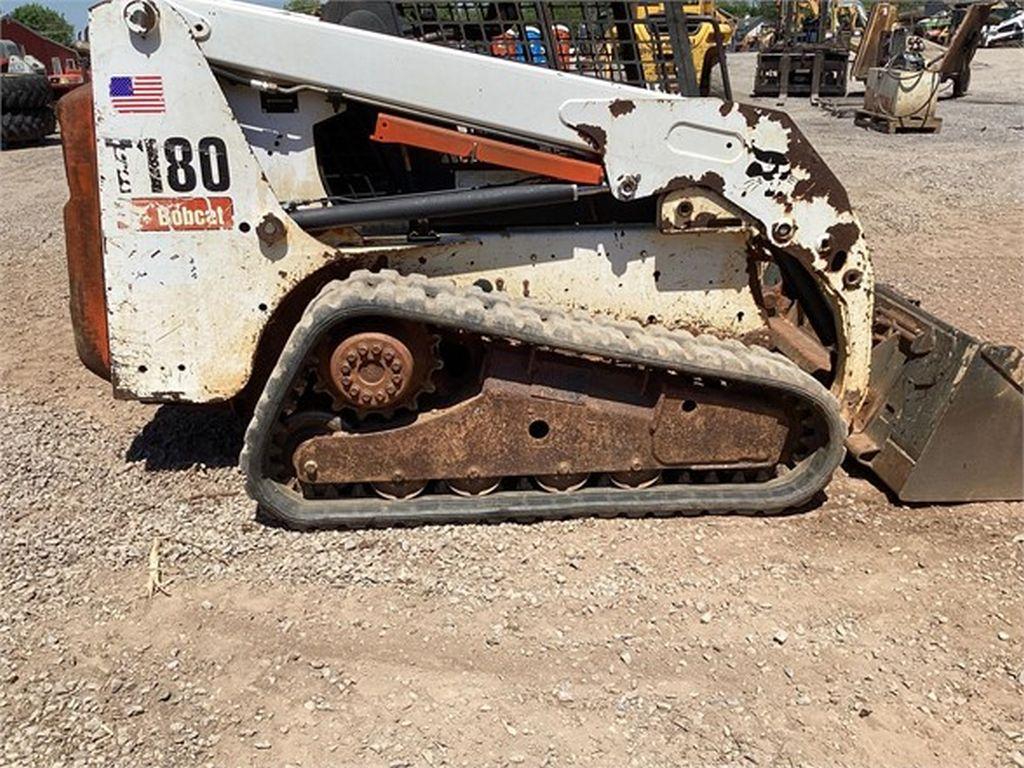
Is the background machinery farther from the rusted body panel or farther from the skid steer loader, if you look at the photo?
the rusted body panel

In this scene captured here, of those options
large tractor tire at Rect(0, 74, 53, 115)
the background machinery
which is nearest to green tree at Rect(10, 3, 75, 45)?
large tractor tire at Rect(0, 74, 53, 115)

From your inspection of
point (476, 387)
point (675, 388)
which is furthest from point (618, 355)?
point (476, 387)

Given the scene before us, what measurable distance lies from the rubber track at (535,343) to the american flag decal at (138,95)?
863 millimetres

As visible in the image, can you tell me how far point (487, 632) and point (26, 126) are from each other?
14442mm

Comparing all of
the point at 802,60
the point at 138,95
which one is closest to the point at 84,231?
the point at 138,95

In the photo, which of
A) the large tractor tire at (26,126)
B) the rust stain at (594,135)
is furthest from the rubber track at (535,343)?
the large tractor tire at (26,126)

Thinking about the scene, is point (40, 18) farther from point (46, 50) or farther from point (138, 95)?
point (138, 95)

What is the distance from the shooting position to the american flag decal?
10.6 ft

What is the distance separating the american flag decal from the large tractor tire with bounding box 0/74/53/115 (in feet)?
42.3

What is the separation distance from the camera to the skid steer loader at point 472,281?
130 inches

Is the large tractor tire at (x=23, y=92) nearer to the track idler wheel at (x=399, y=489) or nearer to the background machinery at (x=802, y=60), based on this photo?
the background machinery at (x=802, y=60)

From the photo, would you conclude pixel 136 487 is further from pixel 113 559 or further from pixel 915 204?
pixel 915 204

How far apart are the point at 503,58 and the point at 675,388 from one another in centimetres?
140

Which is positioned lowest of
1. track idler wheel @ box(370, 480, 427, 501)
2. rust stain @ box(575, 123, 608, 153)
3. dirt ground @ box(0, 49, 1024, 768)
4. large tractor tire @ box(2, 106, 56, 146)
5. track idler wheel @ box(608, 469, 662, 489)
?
dirt ground @ box(0, 49, 1024, 768)
